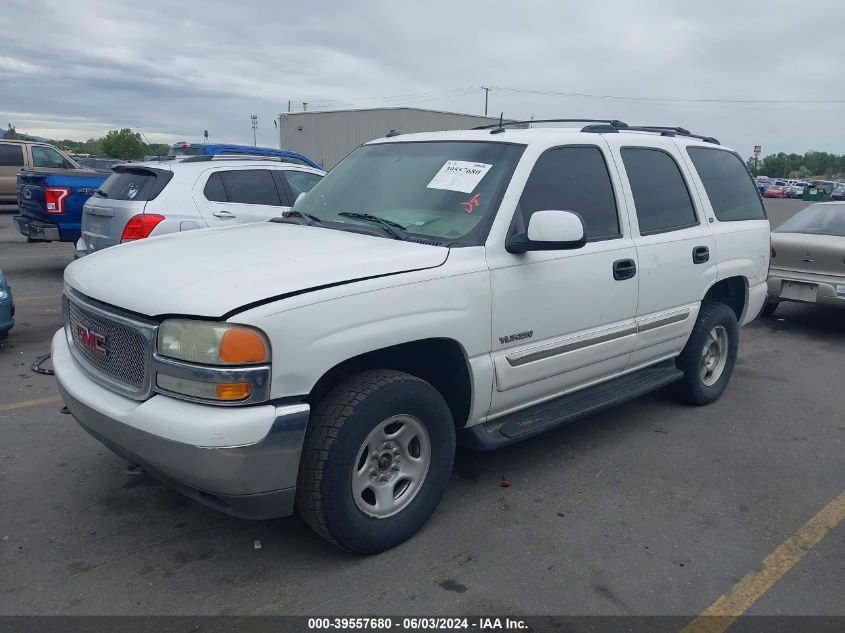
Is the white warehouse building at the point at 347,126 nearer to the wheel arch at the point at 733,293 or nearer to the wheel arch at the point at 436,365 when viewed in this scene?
the wheel arch at the point at 733,293

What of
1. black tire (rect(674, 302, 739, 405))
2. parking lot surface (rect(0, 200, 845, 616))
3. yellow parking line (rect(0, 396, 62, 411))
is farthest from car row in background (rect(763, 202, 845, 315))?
yellow parking line (rect(0, 396, 62, 411))

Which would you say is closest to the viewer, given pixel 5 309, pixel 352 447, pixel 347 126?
pixel 352 447

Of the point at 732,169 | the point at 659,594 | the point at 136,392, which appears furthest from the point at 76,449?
the point at 732,169

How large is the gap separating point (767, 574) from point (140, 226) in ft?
20.4

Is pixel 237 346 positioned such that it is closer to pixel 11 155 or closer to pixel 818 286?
pixel 818 286

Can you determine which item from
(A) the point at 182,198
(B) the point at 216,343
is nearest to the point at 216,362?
(B) the point at 216,343

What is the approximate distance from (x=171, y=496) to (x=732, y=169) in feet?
15.4

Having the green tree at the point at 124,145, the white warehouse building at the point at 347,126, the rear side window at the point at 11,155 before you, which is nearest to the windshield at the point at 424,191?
the rear side window at the point at 11,155

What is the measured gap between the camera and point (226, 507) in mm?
2938

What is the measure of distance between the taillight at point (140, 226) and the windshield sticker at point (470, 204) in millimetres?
4541

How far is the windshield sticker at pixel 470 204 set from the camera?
378 centimetres

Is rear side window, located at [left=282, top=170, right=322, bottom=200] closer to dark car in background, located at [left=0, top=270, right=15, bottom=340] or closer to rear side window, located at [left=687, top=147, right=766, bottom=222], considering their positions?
dark car in background, located at [left=0, top=270, right=15, bottom=340]

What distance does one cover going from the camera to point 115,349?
315 centimetres

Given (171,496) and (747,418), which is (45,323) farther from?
(747,418)
